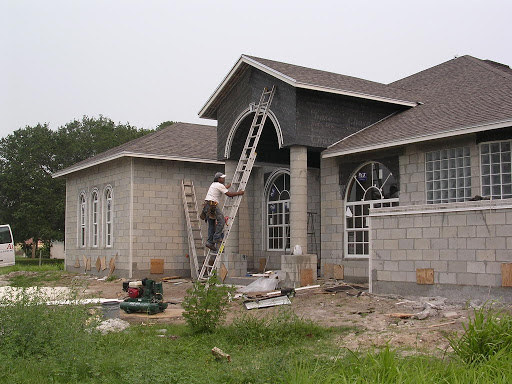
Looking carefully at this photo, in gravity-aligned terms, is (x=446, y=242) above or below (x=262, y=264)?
above

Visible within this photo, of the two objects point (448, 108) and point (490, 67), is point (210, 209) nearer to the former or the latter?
point (448, 108)

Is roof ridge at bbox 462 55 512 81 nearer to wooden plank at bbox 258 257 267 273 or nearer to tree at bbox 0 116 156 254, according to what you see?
wooden plank at bbox 258 257 267 273

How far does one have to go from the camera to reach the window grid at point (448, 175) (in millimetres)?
15023

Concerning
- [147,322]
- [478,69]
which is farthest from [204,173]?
[147,322]

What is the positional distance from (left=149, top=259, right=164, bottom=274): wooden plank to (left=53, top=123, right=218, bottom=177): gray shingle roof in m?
3.66

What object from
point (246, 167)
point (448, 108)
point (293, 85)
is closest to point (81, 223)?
point (246, 167)

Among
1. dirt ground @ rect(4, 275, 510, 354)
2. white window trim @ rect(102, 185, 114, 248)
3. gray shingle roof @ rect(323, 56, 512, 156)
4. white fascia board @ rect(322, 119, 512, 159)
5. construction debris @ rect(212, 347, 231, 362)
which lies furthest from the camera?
white window trim @ rect(102, 185, 114, 248)

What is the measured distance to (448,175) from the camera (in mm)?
15367

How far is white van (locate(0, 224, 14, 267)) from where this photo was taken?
34969 millimetres

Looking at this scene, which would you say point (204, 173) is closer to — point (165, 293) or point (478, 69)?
point (165, 293)

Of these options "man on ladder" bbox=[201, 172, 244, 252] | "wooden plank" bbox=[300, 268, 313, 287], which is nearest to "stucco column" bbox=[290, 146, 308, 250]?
"wooden plank" bbox=[300, 268, 313, 287]

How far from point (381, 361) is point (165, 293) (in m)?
12.1

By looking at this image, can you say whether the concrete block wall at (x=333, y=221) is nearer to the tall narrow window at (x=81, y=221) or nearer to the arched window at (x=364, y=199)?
the arched window at (x=364, y=199)

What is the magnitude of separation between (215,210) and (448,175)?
6.17 meters
